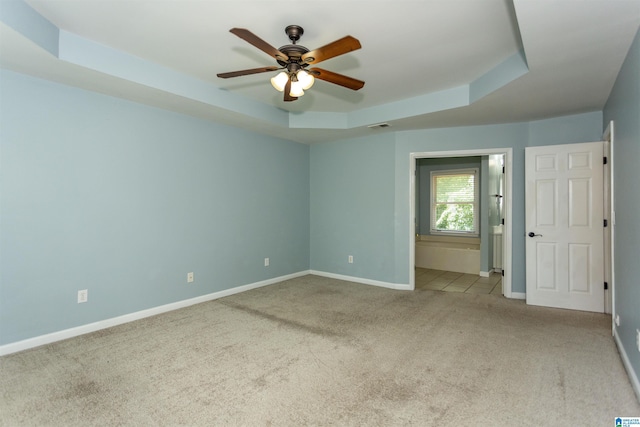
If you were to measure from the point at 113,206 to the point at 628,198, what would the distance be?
15.1 feet

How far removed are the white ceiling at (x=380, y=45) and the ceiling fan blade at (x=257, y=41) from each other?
0.34m

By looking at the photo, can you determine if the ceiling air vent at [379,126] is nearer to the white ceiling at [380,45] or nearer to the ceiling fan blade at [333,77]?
the white ceiling at [380,45]

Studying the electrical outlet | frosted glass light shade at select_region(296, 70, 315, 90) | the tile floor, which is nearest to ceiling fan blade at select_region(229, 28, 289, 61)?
frosted glass light shade at select_region(296, 70, 315, 90)

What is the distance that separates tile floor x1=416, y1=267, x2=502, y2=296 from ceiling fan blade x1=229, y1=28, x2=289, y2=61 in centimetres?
402

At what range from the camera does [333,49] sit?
6.89 feet

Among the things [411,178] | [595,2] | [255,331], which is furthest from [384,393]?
[411,178]

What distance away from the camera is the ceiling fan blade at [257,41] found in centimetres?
189

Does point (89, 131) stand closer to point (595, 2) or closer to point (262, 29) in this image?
point (262, 29)

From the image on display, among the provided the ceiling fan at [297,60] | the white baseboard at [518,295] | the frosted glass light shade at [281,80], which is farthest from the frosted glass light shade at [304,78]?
the white baseboard at [518,295]

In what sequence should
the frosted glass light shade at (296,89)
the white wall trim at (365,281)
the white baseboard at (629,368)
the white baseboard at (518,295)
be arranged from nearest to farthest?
the white baseboard at (629,368), the frosted glass light shade at (296,89), the white baseboard at (518,295), the white wall trim at (365,281)

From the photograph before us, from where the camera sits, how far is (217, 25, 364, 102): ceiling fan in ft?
6.72

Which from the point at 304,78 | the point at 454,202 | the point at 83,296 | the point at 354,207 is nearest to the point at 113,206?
the point at 83,296

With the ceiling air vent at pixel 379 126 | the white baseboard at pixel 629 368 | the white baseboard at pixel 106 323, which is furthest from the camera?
the ceiling air vent at pixel 379 126

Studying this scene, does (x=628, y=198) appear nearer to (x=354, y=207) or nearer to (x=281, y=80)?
(x=281, y=80)
